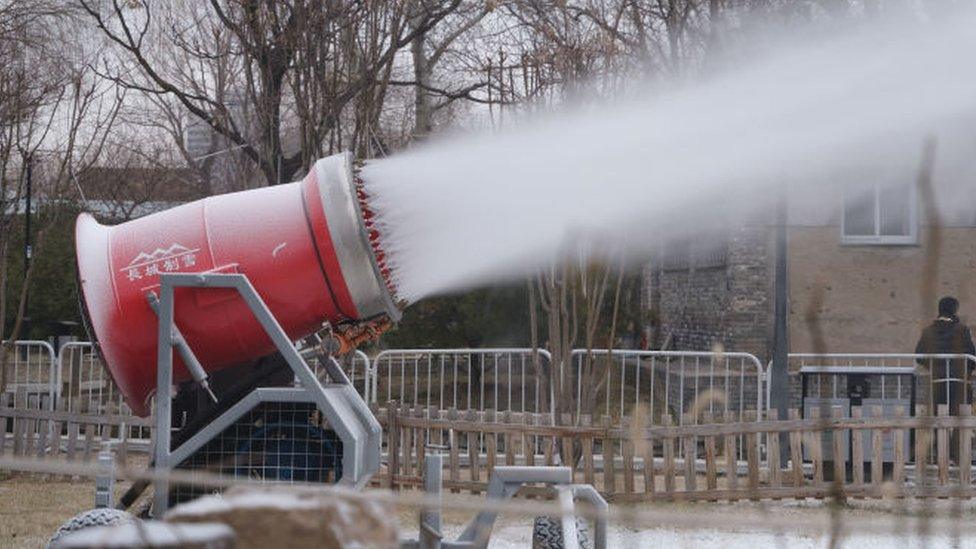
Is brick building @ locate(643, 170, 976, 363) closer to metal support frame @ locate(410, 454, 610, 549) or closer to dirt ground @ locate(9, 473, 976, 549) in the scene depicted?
dirt ground @ locate(9, 473, 976, 549)

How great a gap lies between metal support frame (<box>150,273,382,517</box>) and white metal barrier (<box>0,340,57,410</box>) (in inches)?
281

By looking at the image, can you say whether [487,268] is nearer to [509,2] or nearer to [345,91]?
[345,91]

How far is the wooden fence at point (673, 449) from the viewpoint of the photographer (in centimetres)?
1072

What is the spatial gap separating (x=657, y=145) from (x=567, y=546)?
3039 millimetres

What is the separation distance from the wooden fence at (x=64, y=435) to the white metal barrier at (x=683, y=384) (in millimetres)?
4284

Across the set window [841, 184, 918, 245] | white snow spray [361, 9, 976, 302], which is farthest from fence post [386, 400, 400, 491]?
window [841, 184, 918, 245]

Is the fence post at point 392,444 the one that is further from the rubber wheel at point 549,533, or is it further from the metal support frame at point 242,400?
the metal support frame at point 242,400

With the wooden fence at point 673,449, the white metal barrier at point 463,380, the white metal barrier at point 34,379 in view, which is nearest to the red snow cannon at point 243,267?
the wooden fence at point 673,449

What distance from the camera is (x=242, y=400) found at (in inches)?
241

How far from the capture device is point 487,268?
23.0 feet

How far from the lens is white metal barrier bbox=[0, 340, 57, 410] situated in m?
12.9

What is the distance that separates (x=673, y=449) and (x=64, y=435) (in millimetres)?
5900

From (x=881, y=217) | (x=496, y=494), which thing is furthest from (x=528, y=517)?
(x=881, y=217)

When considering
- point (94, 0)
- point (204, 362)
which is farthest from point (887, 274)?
point (204, 362)
